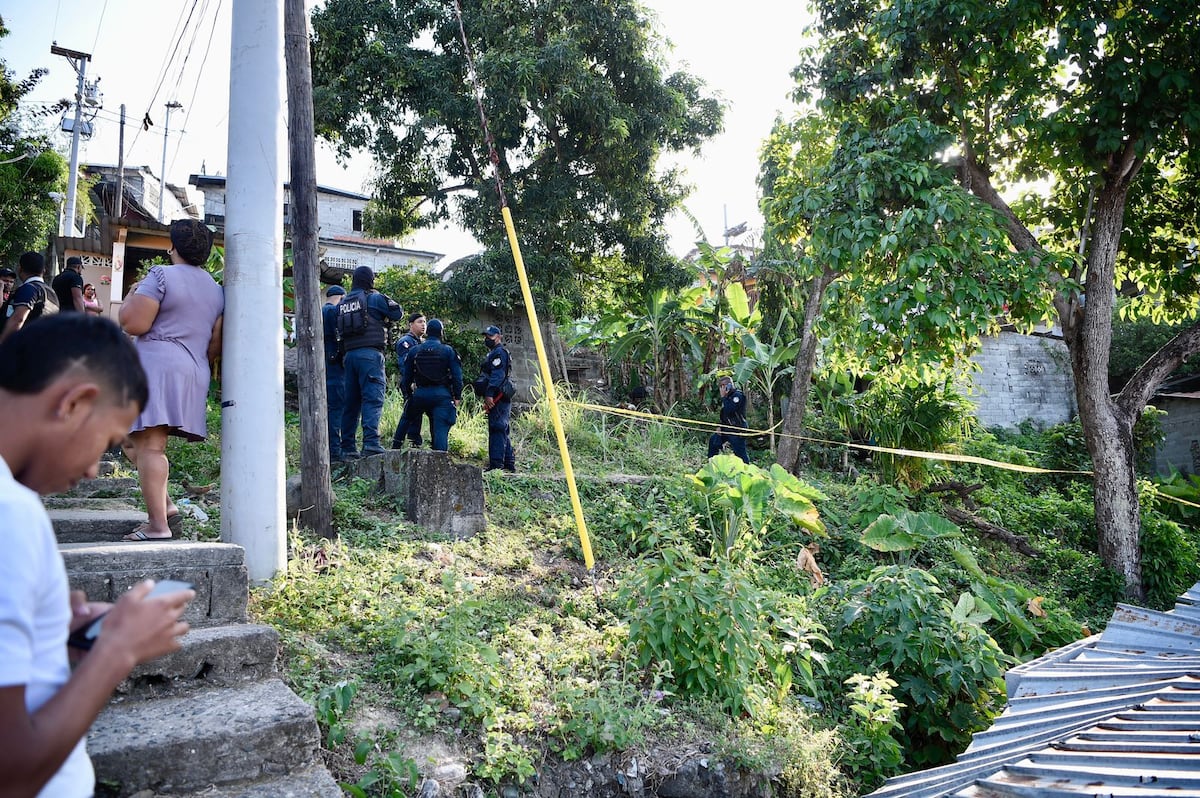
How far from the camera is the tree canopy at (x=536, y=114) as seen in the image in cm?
1270

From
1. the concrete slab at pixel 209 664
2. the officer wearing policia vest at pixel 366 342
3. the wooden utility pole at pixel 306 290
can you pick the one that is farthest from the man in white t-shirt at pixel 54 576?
the officer wearing policia vest at pixel 366 342

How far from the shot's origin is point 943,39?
919cm

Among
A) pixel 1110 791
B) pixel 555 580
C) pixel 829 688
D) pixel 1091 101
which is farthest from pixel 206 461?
pixel 1091 101

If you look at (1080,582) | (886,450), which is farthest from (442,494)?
(1080,582)

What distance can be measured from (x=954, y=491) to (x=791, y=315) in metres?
4.48

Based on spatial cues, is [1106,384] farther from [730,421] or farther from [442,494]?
[442,494]

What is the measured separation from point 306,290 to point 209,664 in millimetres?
2874

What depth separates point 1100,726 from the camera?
3.25 meters

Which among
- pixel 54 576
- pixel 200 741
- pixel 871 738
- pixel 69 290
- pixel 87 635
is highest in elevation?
pixel 69 290

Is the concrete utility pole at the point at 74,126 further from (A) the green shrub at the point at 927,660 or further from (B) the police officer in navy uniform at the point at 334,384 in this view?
(A) the green shrub at the point at 927,660

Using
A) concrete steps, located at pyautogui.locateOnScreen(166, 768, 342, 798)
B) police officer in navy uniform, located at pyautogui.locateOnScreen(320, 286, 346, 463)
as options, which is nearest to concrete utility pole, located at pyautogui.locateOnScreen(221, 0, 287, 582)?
concrete steps, located at pyautogui.locateOnScreen(166, 768, 342, 798)

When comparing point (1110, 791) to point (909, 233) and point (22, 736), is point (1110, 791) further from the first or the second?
point (909, 233)

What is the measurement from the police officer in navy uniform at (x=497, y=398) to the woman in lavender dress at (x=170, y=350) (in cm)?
432

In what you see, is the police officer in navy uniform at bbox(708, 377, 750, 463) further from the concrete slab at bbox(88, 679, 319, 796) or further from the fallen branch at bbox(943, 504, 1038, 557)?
the concrete slab at bbox(88, 679, 319, 796)
